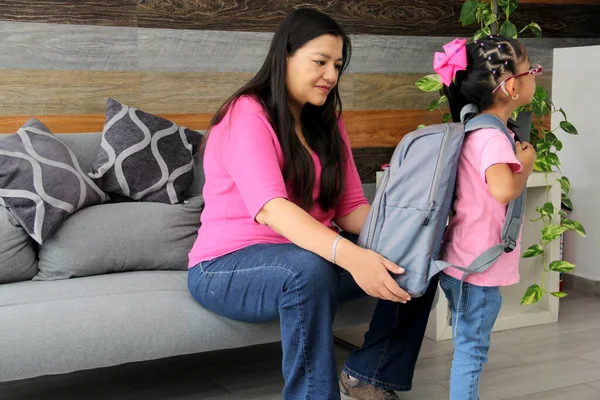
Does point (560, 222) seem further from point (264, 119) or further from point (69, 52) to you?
point (69, 52)

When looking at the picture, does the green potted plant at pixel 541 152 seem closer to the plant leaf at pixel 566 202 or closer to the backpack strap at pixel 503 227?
the plant leaf at pixel 566 202

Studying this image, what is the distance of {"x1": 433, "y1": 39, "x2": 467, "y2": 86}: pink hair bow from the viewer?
6.82 feet

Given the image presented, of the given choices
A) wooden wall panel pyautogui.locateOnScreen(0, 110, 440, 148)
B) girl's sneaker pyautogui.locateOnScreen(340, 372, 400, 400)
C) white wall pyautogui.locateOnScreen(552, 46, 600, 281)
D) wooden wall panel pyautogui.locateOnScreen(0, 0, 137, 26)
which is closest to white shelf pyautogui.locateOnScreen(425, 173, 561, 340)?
white wall pyautogui.locateOnScreen(552, 46, 600, 281)

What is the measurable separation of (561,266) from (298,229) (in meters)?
1.55

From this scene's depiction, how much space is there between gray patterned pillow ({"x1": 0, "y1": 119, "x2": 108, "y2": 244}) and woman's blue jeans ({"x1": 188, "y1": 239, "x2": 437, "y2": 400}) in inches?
18.9

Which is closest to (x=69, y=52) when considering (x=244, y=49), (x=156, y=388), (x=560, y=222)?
(x=244, y=49)

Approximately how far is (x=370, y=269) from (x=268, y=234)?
1.10ft

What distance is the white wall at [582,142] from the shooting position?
3615 mm

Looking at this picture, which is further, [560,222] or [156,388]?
[560,222]

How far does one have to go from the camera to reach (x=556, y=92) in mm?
3770

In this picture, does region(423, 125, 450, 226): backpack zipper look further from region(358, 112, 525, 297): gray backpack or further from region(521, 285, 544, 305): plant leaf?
region(521, 285, 544, 305): plant leaf

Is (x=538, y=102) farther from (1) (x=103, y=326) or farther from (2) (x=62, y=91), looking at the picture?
(1) (x=103, y=326)

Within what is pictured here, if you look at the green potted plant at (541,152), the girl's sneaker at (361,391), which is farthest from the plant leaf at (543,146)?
the girl's sneaker at (361,391)

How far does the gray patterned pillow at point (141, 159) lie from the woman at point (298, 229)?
0.46 meters
